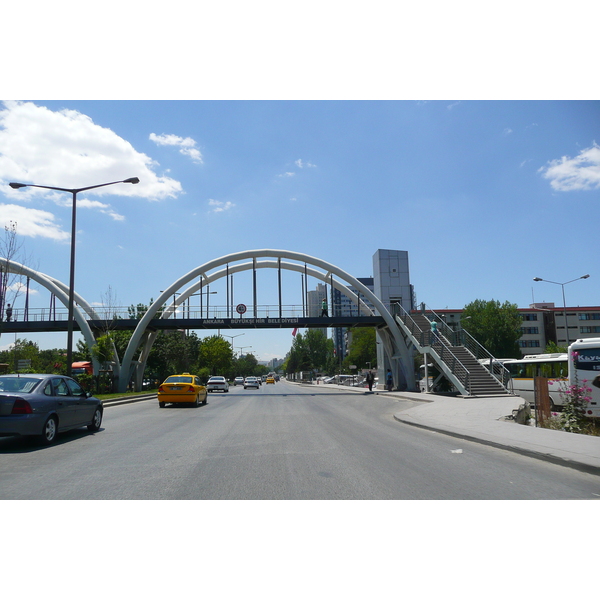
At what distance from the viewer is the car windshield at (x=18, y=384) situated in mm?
10477

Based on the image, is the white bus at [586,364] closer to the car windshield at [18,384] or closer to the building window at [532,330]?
the car windshield at [18,384]

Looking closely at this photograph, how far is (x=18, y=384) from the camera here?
10719 millimetres

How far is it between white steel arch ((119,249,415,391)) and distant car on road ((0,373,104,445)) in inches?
1279

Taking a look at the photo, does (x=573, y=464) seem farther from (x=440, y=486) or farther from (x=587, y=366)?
(x=587, y=366)

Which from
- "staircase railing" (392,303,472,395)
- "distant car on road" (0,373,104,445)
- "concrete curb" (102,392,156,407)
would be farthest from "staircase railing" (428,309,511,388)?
"distant car on road" (0,373,104,445)

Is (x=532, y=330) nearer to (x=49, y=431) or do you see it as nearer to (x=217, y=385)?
(x=217, y=385)

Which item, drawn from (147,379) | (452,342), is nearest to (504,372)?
(452,342)

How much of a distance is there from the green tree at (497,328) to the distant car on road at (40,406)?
68307 mm

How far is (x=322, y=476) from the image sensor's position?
754cm

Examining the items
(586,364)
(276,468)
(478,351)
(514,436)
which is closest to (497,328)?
(478,351)

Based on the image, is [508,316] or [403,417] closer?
[403,417]

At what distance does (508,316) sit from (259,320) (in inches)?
1815

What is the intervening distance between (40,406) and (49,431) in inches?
27.3

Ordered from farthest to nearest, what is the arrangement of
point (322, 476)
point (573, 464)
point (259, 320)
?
1. point (259, 320)
2. point (573, 464)
3. point (322, 476)
